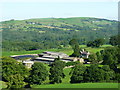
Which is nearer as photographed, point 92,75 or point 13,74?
point 92,75

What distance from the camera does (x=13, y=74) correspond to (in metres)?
23.8

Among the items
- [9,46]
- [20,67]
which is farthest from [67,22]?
[20,67]

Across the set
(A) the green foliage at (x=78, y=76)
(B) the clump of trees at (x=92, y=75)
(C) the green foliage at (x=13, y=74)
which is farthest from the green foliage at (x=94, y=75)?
(C) the green foliage at (x=13, y=74)

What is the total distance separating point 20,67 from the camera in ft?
84.5

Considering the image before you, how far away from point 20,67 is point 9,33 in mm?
69319

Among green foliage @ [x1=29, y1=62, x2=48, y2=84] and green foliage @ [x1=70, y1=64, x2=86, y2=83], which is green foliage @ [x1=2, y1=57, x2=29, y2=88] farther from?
green foliage @ [x1=70, y1=64, x2=86, y2=83]

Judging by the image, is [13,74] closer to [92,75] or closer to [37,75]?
[37,75]

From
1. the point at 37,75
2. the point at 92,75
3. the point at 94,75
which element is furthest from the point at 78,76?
the point at 37,75

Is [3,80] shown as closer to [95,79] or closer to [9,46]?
[95,79]

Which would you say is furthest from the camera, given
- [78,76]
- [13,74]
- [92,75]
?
[13,74]

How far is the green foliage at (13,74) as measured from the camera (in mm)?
22234

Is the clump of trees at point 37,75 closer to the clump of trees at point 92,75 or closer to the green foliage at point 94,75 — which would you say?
the clump of trees at point 92,75

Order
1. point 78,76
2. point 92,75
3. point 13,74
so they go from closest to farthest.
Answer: point 92,75, point 78,76, point 13,74

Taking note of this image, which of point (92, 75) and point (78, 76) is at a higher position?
point (92, 75)
